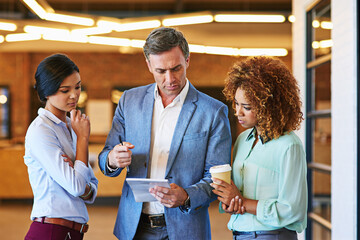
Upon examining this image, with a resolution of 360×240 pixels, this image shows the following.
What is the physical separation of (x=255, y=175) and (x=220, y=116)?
333 mm

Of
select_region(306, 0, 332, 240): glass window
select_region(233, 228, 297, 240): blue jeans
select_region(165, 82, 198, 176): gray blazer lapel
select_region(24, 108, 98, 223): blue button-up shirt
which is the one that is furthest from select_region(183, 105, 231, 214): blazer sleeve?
select_region(306, 0, 332, 240): glass window

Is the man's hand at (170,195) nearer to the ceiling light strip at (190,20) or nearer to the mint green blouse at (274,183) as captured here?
the mint green blouse at (274,183)

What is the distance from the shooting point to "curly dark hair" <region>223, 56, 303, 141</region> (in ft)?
5.53

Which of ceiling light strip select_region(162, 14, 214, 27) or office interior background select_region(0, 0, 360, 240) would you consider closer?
office interior background select_region(0, 0, 360, 240)

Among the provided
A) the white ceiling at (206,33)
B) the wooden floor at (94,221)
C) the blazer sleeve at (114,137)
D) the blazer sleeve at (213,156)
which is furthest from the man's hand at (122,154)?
the white ceiling at (206,33)

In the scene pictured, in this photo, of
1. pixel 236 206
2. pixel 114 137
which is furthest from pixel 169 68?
pixel 236 206

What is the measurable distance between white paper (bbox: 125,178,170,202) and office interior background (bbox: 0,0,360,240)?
5.36ft

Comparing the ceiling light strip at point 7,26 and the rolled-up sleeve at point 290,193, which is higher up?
the ceiling light strip at point 7,26

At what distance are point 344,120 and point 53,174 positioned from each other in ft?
6.71

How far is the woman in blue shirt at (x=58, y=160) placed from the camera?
179cm

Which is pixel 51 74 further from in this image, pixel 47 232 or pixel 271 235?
pixel 271 235

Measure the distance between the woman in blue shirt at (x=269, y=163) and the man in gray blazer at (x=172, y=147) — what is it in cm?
16

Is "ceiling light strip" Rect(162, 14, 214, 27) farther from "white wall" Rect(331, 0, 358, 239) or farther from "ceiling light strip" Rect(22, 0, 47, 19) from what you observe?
"white wall" Rect(331, 0, 358, 239)

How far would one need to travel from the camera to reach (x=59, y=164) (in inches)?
70.3
